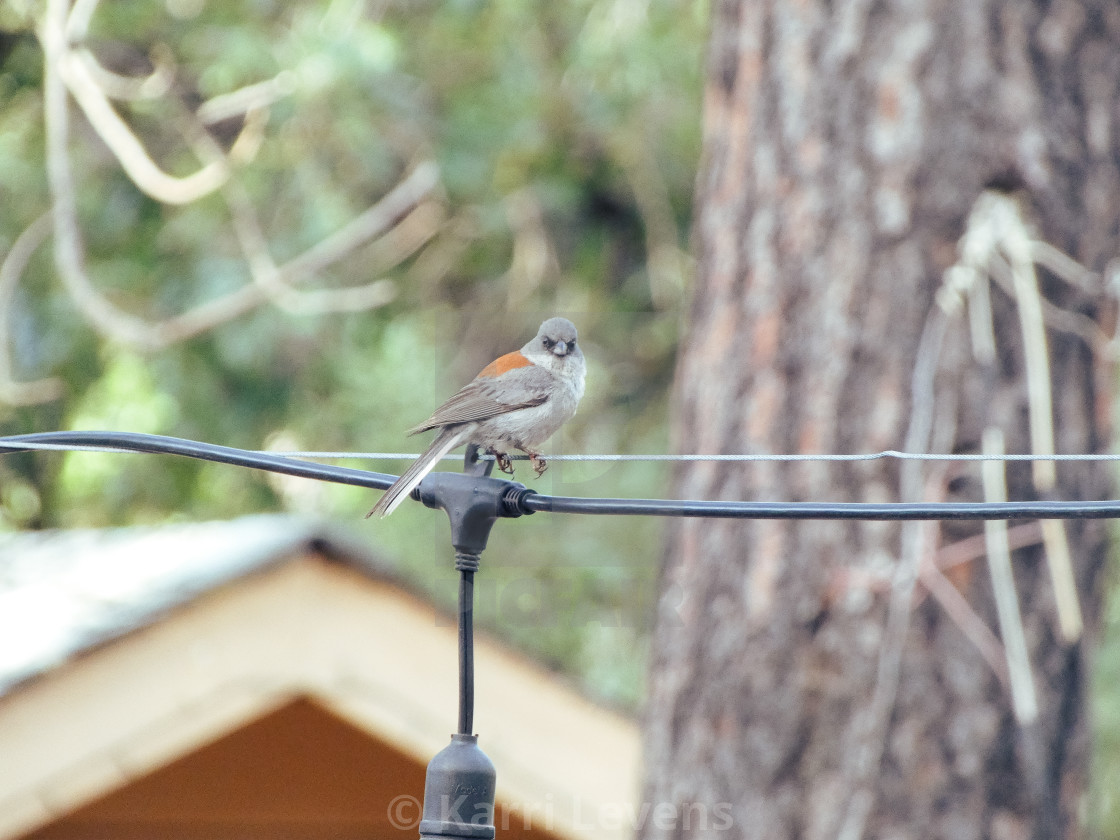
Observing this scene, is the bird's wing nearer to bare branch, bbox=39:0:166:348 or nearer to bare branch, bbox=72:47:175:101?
bare branch, bbox=39:0:166:348

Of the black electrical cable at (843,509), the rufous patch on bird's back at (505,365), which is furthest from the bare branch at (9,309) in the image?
the black electrical cable at (843,509)

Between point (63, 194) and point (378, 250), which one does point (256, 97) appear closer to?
point (63, 194)

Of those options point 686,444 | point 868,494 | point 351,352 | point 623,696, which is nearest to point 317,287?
point 351,352

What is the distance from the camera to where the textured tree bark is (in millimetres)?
3848

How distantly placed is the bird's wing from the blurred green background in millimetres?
3821

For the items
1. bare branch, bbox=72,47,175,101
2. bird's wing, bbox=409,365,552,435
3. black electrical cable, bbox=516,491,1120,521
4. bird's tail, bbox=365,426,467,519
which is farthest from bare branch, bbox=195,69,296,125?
black electrical cable, bbox=516,491,1120,521

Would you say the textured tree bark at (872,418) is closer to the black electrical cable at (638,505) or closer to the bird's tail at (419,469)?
the bird's tail at (419,469)

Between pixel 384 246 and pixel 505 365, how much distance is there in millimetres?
5674

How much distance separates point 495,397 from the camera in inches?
142

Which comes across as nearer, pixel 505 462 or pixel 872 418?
pixel 505 462

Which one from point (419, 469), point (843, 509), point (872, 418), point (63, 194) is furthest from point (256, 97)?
point (843, 509)

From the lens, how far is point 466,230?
934 centimetres

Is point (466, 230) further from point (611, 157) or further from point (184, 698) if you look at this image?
point (184, 698)

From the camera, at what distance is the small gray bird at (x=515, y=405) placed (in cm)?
343
